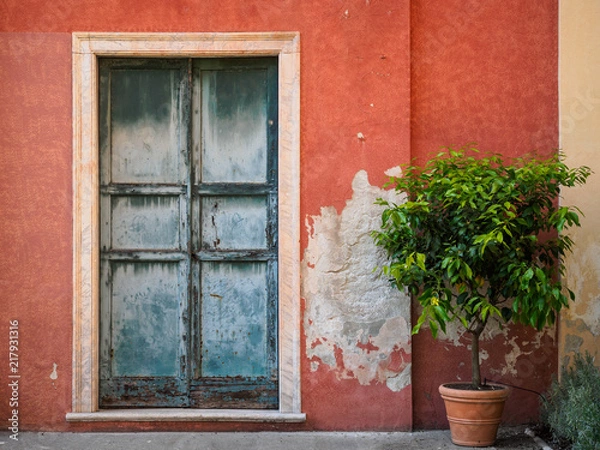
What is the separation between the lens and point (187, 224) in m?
5.05

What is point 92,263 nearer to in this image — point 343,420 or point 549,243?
point 343,420

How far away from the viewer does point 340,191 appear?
4.90 metres

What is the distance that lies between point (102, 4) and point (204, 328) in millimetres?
2206

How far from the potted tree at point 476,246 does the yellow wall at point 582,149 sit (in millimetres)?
271

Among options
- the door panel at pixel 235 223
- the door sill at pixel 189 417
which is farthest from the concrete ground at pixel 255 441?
Answer: the door panel at pixel 235 223

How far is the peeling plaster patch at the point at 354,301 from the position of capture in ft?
15.9

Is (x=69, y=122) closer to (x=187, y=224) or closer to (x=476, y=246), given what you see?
(x=187, y=224)

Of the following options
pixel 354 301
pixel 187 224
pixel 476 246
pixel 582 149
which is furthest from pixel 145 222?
pixel 582 149

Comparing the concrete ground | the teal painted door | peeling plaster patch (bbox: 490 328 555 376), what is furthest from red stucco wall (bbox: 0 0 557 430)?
peeling plaster patch (bbox: 490 328 555 376)

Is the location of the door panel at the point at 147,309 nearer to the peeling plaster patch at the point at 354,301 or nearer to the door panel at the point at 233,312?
the door panel at the point at 233,312

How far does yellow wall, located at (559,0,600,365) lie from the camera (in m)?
4.92

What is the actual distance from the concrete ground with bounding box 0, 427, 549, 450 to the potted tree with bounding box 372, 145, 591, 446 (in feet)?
0.77

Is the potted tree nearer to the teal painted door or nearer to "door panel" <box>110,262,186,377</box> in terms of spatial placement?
the teal painted door

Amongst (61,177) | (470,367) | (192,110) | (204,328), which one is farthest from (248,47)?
(470,367)
